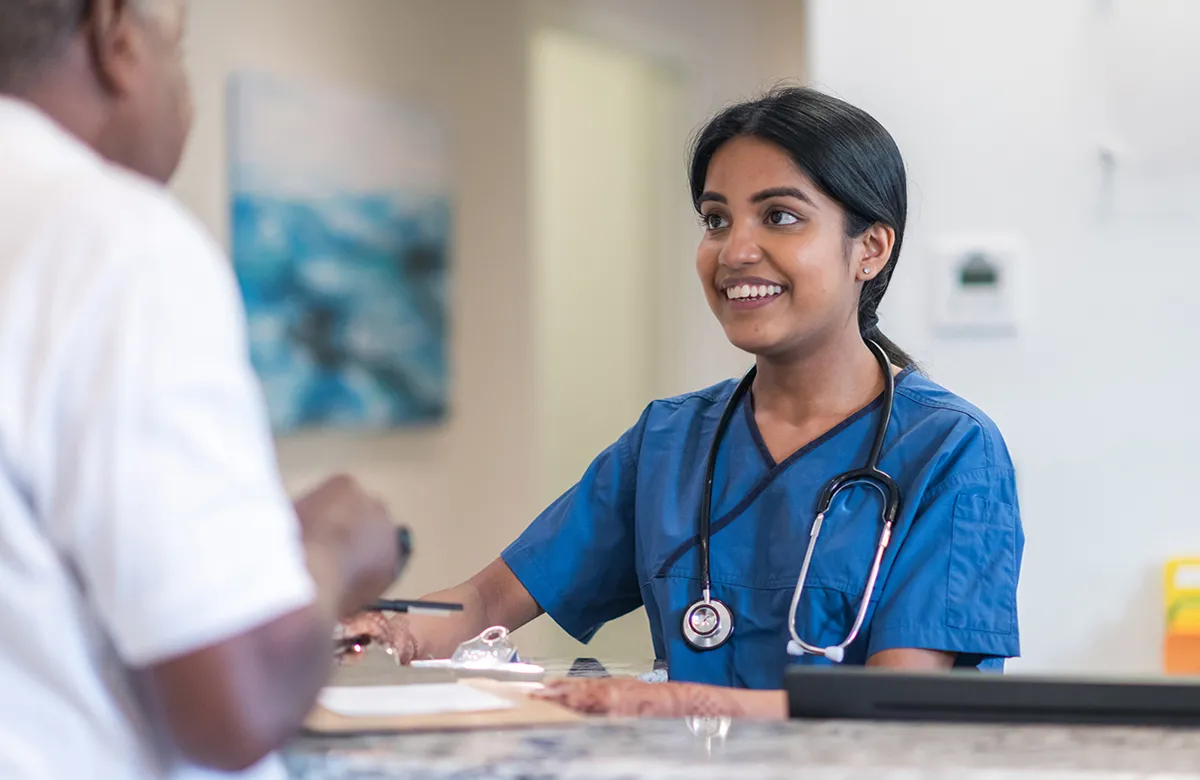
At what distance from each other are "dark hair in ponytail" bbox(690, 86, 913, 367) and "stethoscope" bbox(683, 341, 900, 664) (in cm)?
20

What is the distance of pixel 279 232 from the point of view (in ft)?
9.80

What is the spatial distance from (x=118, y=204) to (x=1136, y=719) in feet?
1.96

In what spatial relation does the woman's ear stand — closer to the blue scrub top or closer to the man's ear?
the blue scrub top

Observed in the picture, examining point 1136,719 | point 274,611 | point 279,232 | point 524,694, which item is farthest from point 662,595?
point 279,232

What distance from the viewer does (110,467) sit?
1.78 ft

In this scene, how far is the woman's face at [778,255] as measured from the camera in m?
1.55

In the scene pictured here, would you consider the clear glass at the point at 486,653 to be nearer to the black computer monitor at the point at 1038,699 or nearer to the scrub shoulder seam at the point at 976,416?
the black computer monitor at the point at 1038,699

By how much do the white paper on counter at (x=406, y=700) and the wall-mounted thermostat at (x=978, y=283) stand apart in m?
1.31

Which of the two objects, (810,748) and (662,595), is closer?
(810,748)

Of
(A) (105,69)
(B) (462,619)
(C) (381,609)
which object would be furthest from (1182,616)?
(A) (105,69)

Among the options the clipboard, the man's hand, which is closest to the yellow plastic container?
the clipboard

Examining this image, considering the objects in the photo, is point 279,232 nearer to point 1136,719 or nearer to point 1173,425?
point 1173,425

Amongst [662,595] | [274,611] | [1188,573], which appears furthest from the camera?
[1188,573]

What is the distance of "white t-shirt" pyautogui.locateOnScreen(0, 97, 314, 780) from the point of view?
1.79 feet
